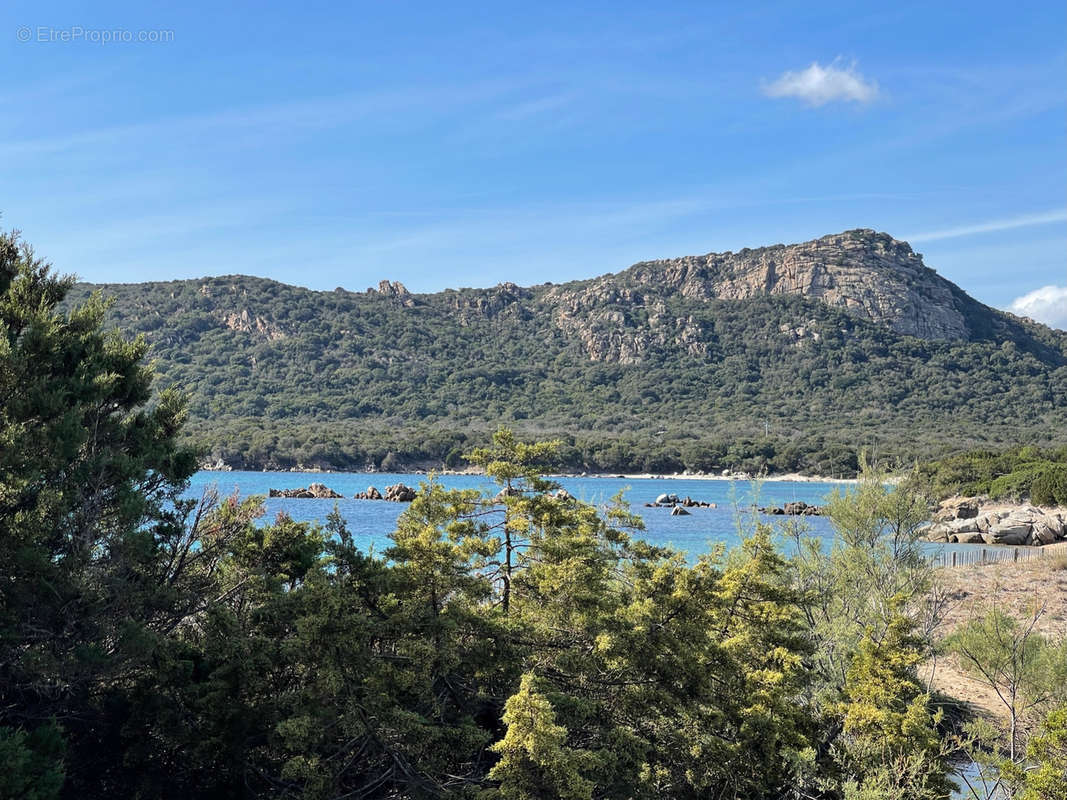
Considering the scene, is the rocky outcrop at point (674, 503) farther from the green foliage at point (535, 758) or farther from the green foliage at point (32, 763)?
the green foliage at point (32, 763)

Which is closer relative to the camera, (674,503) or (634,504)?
(674,503)

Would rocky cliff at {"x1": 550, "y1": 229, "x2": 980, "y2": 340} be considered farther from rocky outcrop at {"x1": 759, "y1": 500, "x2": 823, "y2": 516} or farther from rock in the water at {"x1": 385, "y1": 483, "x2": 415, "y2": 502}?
rocky outcrop at {"x1": 759, "y1": 500, "x2": 823, "y2": 516}

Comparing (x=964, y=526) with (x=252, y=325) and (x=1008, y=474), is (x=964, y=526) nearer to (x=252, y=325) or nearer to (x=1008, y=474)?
(x=1008, y=474)

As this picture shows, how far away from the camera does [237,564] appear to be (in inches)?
356

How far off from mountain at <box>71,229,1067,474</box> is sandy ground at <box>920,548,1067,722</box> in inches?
1745

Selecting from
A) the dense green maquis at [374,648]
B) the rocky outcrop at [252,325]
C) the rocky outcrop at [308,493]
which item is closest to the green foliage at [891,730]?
the dense green maquis at [374,648]

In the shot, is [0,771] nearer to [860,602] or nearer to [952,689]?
[860,602]

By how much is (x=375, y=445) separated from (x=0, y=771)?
77.6m

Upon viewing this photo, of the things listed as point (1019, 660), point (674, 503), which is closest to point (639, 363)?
point (674, 503)

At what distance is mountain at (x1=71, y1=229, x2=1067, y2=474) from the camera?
8588 cm

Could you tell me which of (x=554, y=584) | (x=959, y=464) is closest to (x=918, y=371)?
(x=959, y=464)

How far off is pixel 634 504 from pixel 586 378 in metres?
71.2

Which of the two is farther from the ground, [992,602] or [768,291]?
[768,291]

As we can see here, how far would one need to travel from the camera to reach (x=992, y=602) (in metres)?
15.8
